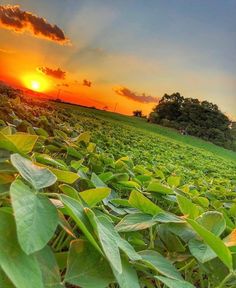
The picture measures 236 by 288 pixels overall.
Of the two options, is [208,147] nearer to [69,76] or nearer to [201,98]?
[201,98]

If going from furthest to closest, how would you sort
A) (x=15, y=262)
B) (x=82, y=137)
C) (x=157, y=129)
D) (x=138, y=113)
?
(x=157, y=129) < (x=138, y=113) < (x=82, y=137) < (x=15, y=262)

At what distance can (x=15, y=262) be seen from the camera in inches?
9.0

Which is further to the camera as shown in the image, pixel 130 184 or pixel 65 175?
pixel 130 184

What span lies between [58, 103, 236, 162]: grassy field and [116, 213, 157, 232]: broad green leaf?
8.44 ft

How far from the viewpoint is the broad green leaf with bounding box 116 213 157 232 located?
39 centimetres

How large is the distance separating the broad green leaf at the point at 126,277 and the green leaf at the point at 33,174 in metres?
0.07

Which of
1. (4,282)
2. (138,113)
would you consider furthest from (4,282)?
(138,113)

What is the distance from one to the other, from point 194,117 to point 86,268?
4325mm

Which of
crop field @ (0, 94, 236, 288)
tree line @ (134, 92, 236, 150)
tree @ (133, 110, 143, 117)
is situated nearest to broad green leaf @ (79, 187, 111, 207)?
crop field @ (0, 94, 236, 288)

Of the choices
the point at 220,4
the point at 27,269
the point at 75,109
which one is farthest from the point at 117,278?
the point at 220,4

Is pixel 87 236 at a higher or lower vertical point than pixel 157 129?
higher

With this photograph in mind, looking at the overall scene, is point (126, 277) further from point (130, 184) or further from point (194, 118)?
point (194, 118)

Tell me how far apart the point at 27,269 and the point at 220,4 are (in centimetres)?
411

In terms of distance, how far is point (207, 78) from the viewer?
451cm
